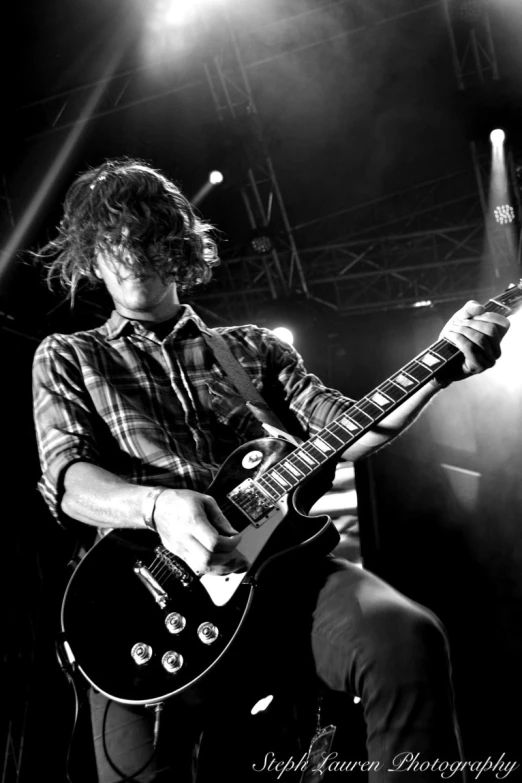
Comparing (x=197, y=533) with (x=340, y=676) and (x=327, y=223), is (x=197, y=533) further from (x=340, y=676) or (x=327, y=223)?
(x=327, y=223)

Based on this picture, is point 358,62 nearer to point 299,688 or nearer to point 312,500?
point 312,500

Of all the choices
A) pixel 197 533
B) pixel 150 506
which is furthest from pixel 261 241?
pixel 197 533

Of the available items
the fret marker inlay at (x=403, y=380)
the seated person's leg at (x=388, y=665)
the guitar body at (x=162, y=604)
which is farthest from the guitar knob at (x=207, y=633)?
the fret marker inlay at (x=403, y=380)

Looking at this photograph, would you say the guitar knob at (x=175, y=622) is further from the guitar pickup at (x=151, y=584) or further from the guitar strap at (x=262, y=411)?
the guitar strap at (x=262, y=411)

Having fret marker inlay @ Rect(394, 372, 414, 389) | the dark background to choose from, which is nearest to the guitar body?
fret marker inlay @ Rect(394, 372, 414, 389)

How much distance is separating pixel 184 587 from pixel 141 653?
20 centimetres

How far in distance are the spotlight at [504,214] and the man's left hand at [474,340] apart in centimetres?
553

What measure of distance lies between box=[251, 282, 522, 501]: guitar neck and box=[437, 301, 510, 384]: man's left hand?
5cm

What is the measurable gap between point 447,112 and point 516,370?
139 inches

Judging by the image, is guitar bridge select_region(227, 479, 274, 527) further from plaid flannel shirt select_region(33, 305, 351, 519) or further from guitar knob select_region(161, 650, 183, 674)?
guitar knob select_region(161, 650, 183, 674)

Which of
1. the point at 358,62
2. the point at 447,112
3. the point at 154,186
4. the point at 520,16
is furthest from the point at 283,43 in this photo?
the point at 154,186

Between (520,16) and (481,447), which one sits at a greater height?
(520,16)

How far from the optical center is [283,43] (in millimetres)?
6285

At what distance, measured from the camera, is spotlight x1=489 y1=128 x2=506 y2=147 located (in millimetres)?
6022
